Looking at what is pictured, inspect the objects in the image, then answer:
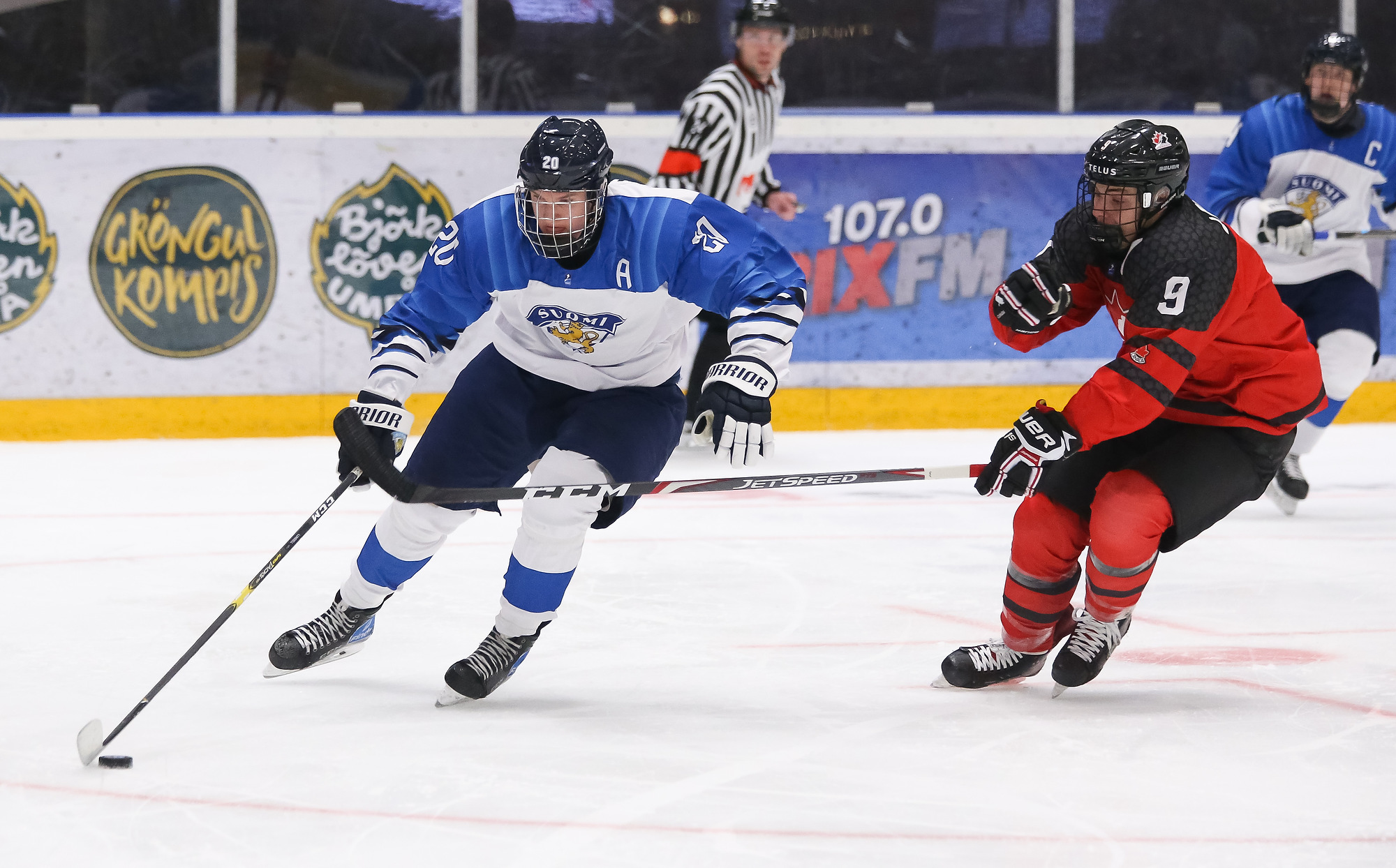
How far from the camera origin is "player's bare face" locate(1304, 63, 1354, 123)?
404 centimetres

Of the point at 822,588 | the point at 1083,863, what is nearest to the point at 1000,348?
the point at 822,588

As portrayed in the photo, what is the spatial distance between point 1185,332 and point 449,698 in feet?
4.12

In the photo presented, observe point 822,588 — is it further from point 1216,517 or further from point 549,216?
point 549,216

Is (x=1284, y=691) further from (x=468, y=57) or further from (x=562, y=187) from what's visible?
(x=468, y=57)

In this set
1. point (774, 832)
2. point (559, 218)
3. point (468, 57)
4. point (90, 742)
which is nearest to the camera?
point (774, 832)

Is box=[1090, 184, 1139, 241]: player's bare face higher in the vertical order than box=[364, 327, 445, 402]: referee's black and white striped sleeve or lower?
higher

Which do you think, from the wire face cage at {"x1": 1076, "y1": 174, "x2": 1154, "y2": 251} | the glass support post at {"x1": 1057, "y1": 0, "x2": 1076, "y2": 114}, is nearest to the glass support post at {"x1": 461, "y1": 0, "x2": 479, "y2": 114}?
the glass support post at {"x1": 1057, "y1": 0, "x2": 1076, "y2": 114}

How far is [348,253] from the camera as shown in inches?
222

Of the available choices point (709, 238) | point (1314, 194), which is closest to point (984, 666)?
point (709, 238)

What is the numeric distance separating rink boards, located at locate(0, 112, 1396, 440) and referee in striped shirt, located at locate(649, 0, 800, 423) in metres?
0.62

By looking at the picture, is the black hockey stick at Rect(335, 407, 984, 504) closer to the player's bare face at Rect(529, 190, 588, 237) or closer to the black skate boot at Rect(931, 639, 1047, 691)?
the black skate boot at Rect(931, 639, 1047, 691)

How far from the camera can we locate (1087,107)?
6180 mm

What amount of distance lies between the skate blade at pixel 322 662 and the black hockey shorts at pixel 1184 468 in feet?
3.90

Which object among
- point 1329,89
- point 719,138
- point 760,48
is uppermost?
point 760,48
